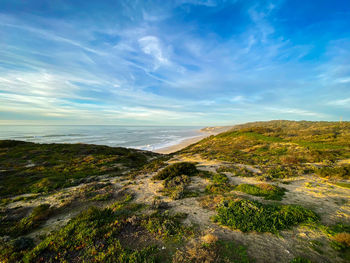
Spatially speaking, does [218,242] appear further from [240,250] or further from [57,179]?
[57,179]

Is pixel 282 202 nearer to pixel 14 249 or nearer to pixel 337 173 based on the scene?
pixel 337 173

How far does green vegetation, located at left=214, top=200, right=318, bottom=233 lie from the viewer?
5.44 meters

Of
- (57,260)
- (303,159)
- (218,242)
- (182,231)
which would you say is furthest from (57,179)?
(303,159)

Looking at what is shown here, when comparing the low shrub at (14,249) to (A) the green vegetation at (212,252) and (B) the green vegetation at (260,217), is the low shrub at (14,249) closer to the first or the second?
(A) the green vegetation at (212,252)

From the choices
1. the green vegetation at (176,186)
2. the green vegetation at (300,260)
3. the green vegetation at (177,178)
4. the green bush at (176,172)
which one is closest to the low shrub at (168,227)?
the green vegetation at (177,178)

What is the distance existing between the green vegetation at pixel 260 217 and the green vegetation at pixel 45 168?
14.0m

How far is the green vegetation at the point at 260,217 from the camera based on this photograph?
544 centimetres

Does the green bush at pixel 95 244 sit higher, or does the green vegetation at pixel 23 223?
the green bush at pixel 95 244

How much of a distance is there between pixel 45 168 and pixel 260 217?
24.3 metres

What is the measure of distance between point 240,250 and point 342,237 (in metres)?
3.50

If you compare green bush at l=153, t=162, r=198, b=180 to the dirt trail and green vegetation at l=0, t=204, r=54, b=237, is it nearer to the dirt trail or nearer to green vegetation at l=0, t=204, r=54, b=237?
the dirt trail

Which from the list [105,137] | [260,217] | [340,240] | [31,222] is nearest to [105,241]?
[31,222]

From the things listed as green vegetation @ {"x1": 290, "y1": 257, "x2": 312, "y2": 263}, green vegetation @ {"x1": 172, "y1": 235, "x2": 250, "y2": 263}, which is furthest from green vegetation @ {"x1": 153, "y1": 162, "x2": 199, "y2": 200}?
green vegetation @ {"x1": 290, "y1": 257, "x2": 312, "y2": 263}

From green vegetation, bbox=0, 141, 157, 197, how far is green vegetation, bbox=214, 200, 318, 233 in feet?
46.0
